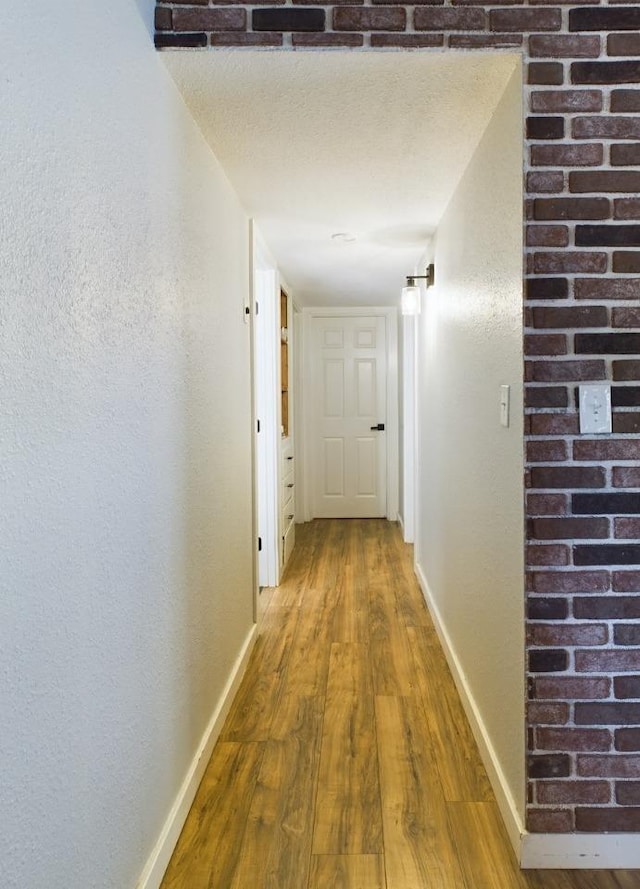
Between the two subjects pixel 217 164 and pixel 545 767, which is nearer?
pixel 545 767

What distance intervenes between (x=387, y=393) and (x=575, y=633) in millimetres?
4363

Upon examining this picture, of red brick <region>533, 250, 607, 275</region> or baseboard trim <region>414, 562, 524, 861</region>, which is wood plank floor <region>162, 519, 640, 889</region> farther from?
red brick <region>533, 250, 607, 275</region>

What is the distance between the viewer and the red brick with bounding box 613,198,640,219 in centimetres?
149

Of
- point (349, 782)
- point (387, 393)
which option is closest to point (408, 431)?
point (387, 393)

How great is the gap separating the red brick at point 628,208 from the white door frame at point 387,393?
4.20 m

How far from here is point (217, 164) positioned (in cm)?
219

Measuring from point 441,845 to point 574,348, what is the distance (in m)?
1.35

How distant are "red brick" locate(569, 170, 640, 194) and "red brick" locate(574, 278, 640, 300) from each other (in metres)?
0.22

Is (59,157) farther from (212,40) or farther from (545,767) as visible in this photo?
(545,767)

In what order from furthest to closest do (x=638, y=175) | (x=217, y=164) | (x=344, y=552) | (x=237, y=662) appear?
1. (x=344, y=552)
2. (x=237, y=662)
3. (x=217, y=164)
4. (x=638, y=175)

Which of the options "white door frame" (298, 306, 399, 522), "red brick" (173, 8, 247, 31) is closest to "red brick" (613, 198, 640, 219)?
"red brick" (173, 8, 247, 31)

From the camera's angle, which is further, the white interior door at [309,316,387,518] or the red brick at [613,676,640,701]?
the white interior door at [309,316,387,518]

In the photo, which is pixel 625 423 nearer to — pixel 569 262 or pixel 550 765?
pixel 569 262

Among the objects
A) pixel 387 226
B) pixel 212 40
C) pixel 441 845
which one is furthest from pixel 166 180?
pixel 441 845
